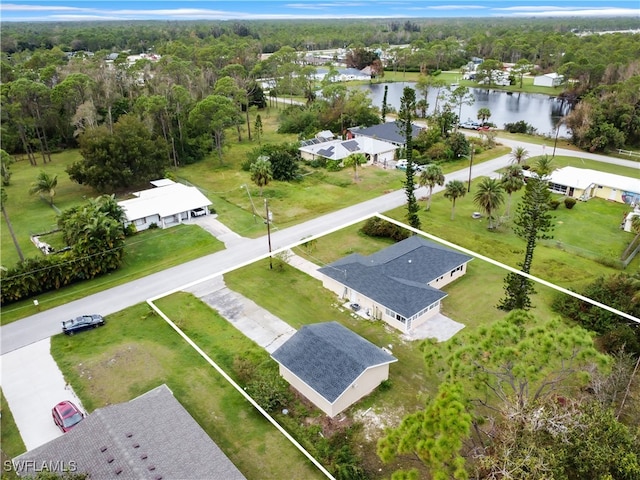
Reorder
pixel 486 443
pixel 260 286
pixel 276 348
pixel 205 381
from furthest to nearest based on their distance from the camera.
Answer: pixel 260 286, pixel 276 348, pixel 205 381, pixel 486 443

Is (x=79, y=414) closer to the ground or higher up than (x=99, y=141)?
closer to the ground

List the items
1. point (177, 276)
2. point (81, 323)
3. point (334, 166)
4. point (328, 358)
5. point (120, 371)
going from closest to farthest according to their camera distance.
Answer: point (328, 358) → point (120, 371) → point (81, 323) → point (177, 276) → point (334, 166)

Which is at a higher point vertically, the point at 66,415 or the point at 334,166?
the point at 66,415

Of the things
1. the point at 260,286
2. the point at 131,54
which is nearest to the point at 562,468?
the point at 260,286

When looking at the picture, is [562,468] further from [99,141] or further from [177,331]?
[99,141]

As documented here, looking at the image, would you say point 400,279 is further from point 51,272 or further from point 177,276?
point 51,272

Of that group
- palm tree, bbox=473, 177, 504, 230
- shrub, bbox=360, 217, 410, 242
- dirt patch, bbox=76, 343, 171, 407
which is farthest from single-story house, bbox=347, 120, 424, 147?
dirt patch, bbox=76, 343, 171, 407

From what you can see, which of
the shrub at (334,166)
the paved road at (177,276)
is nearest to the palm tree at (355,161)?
the shrub at (334,166)
